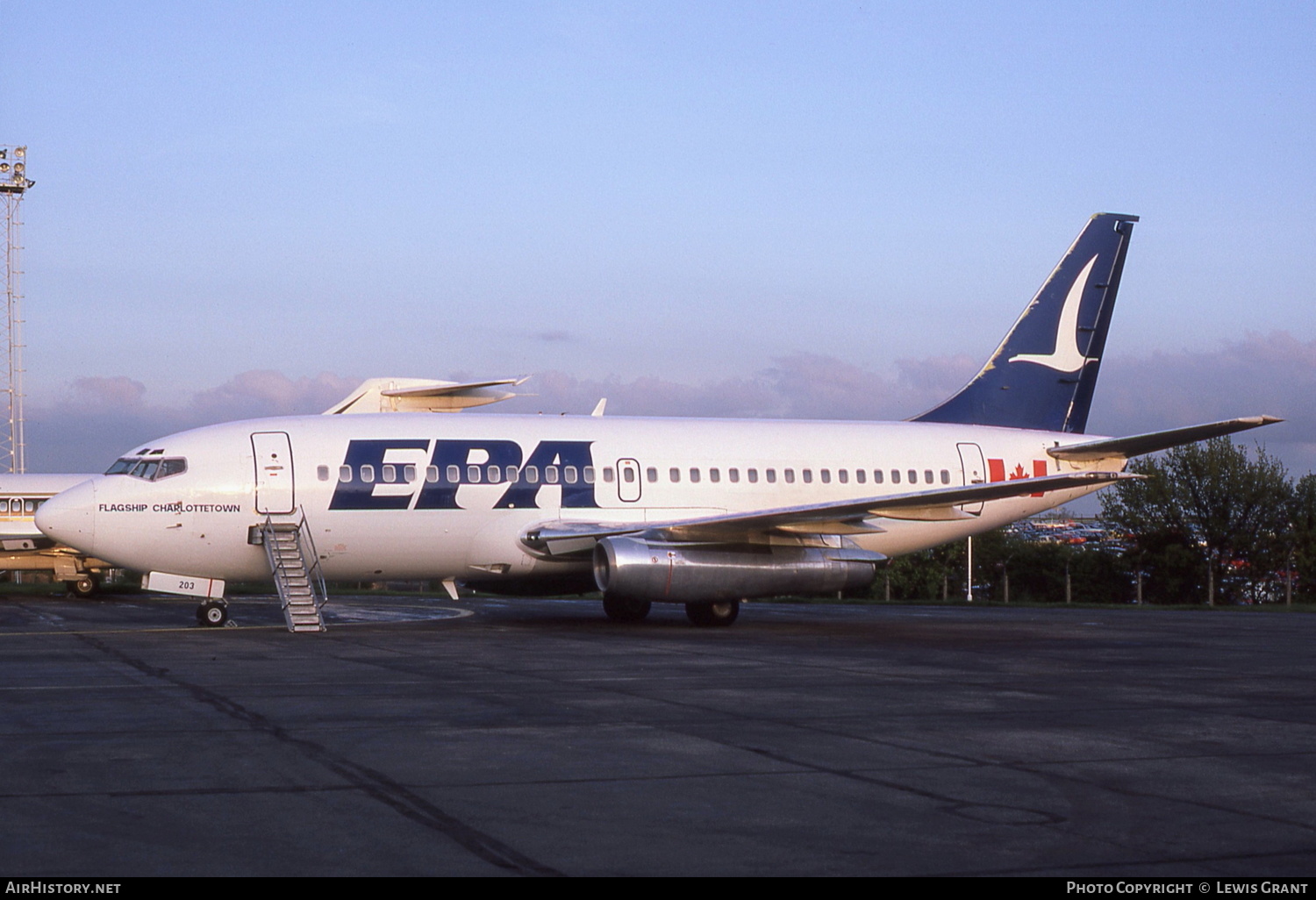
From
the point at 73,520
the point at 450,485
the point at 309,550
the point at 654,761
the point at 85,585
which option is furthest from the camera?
the point at 85,585

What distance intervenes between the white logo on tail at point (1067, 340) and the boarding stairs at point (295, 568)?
1571 cm

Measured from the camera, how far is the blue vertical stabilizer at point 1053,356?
29.1m

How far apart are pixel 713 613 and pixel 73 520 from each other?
1092 centimetres

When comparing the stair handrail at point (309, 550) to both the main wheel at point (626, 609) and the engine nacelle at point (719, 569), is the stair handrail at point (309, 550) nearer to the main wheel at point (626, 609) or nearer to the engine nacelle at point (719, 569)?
the engine nacelle at point (719, 569)

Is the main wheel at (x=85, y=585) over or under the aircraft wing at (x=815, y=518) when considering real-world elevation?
under

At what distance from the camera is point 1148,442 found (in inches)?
952

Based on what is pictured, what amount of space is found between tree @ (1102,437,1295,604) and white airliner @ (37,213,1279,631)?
4631 cm

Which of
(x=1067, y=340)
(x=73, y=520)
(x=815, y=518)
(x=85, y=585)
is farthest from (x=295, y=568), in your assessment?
(x=85, y=585)

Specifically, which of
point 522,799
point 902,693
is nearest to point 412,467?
point 902,693

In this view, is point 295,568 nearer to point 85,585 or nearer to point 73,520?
point 73,520

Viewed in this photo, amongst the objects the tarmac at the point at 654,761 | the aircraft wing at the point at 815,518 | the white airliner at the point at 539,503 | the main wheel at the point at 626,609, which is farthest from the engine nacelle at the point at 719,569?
the tarmac at the point at 654,761

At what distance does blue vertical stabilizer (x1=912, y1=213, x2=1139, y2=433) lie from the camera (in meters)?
29.1

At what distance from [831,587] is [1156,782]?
15372 millimetres

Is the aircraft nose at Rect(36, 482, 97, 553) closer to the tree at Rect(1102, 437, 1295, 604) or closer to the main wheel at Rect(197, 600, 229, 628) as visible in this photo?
the main wheel at Rect(197, 600, 229, 628)
